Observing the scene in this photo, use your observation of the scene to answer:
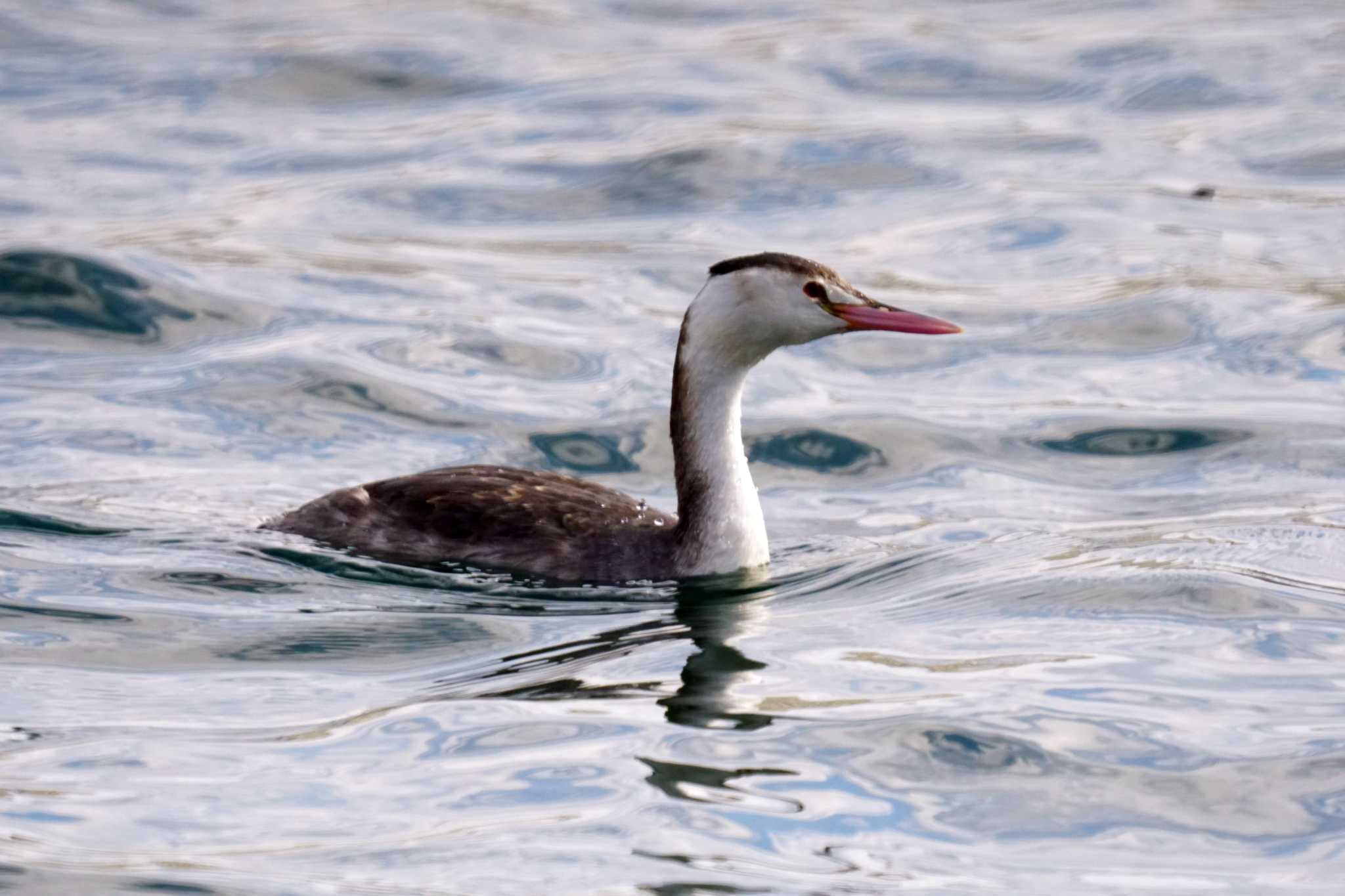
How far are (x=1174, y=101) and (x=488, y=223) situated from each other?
6658mm

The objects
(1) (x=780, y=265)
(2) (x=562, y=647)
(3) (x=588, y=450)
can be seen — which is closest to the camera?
(2) (x=562, y=647)

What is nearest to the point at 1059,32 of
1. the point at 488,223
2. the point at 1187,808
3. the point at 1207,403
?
the point at 488,223

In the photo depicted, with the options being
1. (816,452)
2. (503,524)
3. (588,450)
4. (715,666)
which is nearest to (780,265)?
(503,524)

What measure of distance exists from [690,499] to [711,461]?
0.17 m

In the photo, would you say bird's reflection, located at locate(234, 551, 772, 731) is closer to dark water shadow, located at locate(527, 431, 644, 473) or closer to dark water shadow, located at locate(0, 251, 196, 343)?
dark water shadow, located at locate(527, 431, 644, 473)

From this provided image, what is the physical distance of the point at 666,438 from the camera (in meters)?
11.7

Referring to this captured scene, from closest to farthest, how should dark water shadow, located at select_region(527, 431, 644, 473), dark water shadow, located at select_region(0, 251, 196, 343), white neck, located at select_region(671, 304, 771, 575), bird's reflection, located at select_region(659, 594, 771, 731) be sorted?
1. bird's reflection, located at select_region(659, 594, 771, 731)
2. white neck, located at select_region(671, 304, 771, 575)
3. dark water shadow, located at select_region(527, 431, 644, 473)
4. dark water shadow, located at select_region(0, 251, 196, 343)

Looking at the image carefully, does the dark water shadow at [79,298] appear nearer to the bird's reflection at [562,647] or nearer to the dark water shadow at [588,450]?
the dark water shadow at [588,450]

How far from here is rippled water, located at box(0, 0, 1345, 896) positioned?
6.44 m

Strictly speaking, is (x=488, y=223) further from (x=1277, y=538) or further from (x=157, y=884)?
(x=157, y=884)

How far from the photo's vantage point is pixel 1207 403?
12133mm

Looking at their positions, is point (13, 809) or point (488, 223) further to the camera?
point (488, 223)

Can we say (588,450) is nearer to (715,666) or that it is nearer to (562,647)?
(562,647)

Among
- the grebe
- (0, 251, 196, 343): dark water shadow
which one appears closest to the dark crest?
the grebe
